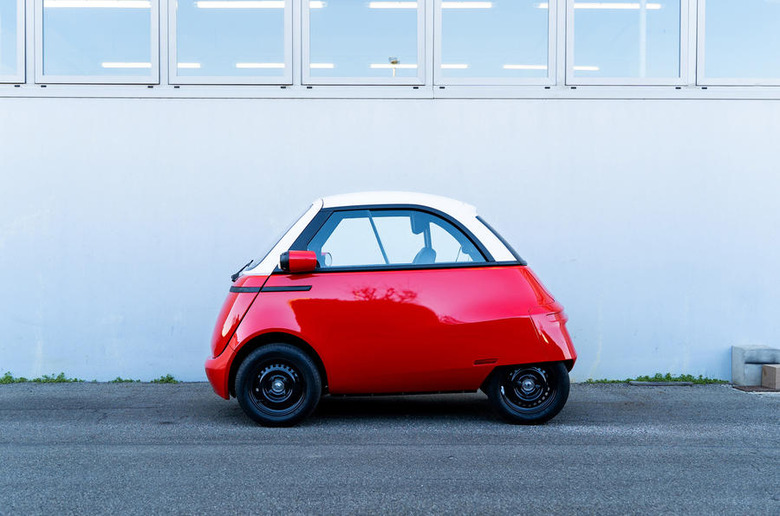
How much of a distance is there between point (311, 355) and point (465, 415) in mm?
1393

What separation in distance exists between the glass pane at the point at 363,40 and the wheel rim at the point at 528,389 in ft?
13.2

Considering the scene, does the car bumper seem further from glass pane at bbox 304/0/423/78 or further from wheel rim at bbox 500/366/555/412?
glass pane at bbox 304/0/423/78

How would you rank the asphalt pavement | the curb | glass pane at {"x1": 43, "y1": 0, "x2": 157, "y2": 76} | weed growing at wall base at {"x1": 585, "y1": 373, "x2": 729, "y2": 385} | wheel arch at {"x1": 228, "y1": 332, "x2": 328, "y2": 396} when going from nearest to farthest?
the asphalt pavement < wheel arch at {"x1": 228, "y1": 332, "x2": 328, "y2": 396} < the curb < weed growing at wall base at {"x1": 585, "y1": 373, "x2": 729, "y2": 385} < glass pane at {"x1": 43, "y1": 0, "x2": 157, "y2": 76}

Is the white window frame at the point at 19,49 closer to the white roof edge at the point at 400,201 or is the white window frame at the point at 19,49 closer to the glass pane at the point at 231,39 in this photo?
the glass pane at the point at 231,39

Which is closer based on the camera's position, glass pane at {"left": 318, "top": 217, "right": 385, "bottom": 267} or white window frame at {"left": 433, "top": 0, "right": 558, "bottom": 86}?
glass pane at {"left": 318, "top": 217, "right": 385, "bottom": 267}

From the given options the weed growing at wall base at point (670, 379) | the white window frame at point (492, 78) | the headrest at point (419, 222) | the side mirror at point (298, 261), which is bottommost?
the weed growing at wall base at point (670, 379)

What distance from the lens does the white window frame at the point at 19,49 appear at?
862 centimetres

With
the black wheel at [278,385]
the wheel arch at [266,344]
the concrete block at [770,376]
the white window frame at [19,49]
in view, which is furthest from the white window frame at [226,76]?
the concrete block at [770,376]

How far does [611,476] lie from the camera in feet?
14.9

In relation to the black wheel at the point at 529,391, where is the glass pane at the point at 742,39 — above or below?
above

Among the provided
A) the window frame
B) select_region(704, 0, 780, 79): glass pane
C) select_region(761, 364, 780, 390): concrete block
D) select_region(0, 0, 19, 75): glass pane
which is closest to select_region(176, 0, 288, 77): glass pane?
select_region(0, 0, 19, 75): glass pane

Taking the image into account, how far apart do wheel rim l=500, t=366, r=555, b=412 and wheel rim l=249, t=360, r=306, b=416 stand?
153 cm

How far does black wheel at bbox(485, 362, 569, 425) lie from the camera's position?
19.7 feet

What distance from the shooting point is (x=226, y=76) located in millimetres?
8719
